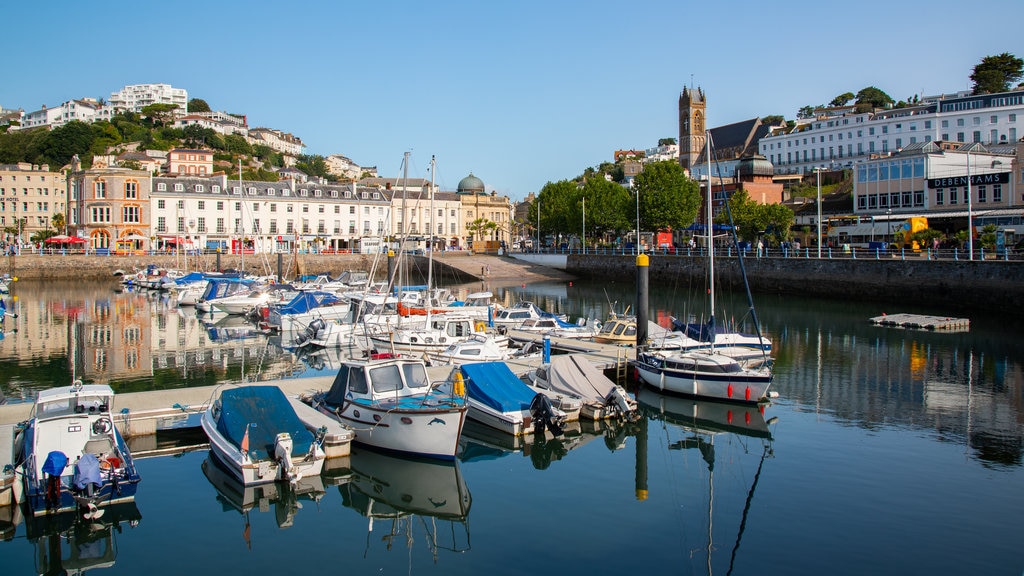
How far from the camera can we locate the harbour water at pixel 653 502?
52.9 ft

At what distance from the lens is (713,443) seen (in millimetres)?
24891

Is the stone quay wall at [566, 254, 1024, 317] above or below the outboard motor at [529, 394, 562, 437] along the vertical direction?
above

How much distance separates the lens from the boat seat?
61.1ft

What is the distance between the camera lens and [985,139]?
382 ft

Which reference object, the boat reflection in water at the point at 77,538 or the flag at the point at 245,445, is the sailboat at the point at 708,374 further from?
the boat reflection in water at the point at 77,538

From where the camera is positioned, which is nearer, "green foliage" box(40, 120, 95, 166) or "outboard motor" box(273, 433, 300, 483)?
"outboard motor" box(273, 433, 300, 483)

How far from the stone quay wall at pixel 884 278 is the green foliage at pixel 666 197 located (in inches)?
475

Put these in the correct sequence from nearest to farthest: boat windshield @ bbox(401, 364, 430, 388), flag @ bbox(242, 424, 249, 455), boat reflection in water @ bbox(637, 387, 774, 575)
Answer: boat reflection in water @ bbox(637, 387, 774, 575) < flag @ bbox(242, 424, 249, 455) < boat windshield @ bbox(401, 364, 430, 388)

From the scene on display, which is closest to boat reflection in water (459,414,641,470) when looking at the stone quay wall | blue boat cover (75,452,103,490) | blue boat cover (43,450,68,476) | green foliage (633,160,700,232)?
blue boat cover (75,452,103,490)

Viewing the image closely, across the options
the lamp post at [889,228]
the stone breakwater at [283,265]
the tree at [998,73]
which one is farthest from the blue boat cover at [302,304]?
the tree at [998,73]

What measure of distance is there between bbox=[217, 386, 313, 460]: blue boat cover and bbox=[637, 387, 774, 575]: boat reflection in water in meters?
8.94

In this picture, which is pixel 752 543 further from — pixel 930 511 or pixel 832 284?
pixel 832 284

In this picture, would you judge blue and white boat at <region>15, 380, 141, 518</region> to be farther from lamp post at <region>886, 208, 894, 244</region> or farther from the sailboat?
lamp post at <region>886, 208, 894, 244</region>

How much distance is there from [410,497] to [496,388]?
6321 mm
